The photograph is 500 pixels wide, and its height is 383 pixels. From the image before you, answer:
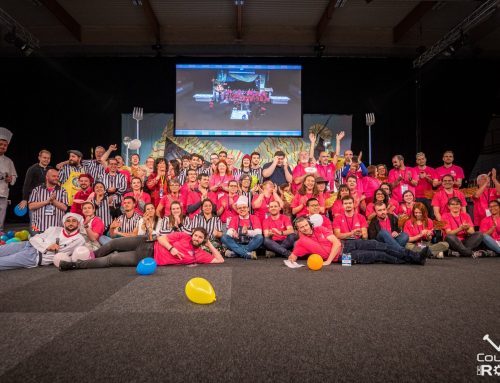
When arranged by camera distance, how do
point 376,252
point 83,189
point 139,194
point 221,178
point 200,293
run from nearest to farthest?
point 200,293, point 376,252, point 83,189, point 139,194, point 221,178

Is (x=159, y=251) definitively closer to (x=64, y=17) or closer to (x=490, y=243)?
(x=490, y=243)

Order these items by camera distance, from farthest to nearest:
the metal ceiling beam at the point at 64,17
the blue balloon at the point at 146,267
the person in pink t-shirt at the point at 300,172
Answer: the metal ceiling beam at the point at 64,17 < the person in pink t-shirt at the point at 300,172 < the blue balloon at the point at 146,267

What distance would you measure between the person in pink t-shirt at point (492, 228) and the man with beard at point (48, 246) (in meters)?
5.18

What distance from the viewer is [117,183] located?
5082 mm

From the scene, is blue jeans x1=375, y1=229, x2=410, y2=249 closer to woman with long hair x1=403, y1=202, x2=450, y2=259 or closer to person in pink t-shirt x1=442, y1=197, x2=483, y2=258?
woman with long hair x1=403, y1=202, x2=450, y2=259

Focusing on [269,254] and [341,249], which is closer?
[341,249]

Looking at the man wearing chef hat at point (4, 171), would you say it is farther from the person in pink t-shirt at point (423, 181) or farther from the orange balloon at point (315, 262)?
the person in pink t-shirt at point (423, 181)

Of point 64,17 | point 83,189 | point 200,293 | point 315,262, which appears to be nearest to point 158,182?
point 83,189

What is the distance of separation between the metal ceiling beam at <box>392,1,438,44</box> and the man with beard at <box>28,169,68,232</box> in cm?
788

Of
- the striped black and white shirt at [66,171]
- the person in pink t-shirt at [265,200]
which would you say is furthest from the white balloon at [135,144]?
the person in pink t-shirt at [265,200]

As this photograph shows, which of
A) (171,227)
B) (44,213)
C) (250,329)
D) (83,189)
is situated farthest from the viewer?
(83,189)

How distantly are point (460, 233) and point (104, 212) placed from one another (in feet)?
16.6

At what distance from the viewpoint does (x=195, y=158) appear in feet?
18.0

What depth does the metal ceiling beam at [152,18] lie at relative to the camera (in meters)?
7.19
